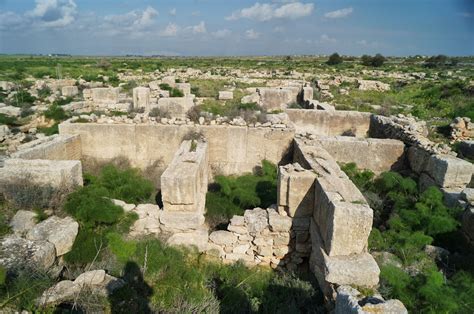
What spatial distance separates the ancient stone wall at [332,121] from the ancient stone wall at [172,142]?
2418 mm

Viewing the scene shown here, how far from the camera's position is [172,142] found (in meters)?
7.71

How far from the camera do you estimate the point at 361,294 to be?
3.15 metres

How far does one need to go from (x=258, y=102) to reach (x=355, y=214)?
1044 cm

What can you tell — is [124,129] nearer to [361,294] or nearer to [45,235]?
[45,235]

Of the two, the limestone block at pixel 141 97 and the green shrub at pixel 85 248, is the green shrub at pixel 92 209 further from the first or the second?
the limestone block at pixel 141 97

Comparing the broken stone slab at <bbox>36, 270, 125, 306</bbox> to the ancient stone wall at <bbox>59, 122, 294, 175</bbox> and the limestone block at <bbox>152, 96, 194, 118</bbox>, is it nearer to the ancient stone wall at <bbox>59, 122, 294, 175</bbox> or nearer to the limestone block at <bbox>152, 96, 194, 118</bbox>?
→ the ancient stone wall at <bbox>59, 122, 294, 175</bbox>

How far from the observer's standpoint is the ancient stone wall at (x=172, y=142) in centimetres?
766

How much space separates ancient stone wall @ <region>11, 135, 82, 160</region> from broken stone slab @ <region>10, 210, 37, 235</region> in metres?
1.57

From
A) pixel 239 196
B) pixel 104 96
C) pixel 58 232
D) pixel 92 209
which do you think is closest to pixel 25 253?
pixel 58 232

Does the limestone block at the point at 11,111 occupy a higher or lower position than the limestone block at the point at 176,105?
lower

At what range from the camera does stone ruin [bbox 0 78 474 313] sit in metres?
3.79

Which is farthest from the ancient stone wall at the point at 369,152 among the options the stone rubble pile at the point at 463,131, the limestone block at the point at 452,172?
the stone rubble pile at the point at 463,131

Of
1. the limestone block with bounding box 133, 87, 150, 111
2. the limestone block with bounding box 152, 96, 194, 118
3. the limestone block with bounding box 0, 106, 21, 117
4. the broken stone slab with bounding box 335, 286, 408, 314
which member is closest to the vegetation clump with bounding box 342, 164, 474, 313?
the broken stone slab with bounding box 335, 286, 408, 314

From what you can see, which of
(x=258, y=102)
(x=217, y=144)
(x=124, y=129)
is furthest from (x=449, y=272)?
(x=258, y=102)
